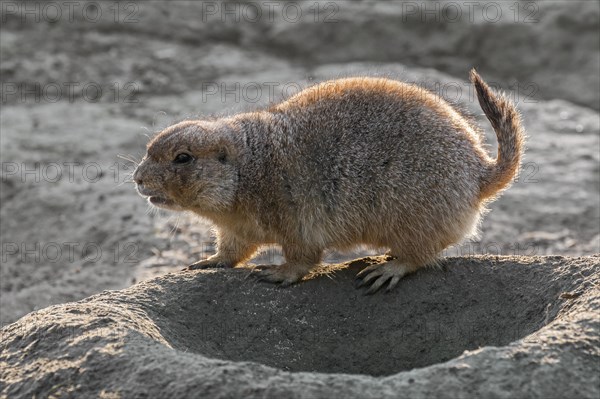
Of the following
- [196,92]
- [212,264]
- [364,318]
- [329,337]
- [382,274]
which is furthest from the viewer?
[196,92]

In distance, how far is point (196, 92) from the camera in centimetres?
1269

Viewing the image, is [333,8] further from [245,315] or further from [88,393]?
[88,393]

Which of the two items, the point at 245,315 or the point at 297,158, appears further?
the point at 297,158

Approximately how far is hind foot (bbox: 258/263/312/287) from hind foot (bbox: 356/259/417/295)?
14.5 inches

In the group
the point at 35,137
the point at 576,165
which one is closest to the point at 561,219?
the point at 576,165

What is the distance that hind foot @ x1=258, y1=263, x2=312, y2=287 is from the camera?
6.10 metres

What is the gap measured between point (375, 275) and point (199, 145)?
4.85ft

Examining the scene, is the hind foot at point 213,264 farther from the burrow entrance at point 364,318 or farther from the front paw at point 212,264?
the burrow entrance at point 364,318

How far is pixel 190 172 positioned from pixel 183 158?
0.11m

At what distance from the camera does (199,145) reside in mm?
6457

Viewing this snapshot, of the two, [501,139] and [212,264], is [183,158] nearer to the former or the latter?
[212,264]

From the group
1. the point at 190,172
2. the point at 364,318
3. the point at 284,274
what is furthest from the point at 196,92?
the point at 364,318

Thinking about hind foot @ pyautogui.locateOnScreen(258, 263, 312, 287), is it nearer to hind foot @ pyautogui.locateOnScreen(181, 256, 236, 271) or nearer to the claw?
the claw

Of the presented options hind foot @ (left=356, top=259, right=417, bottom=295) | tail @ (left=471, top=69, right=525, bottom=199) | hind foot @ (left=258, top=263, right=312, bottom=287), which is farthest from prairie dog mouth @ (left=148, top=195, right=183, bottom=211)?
tail @ (left=471, top=69, right=525, bottom=199)
